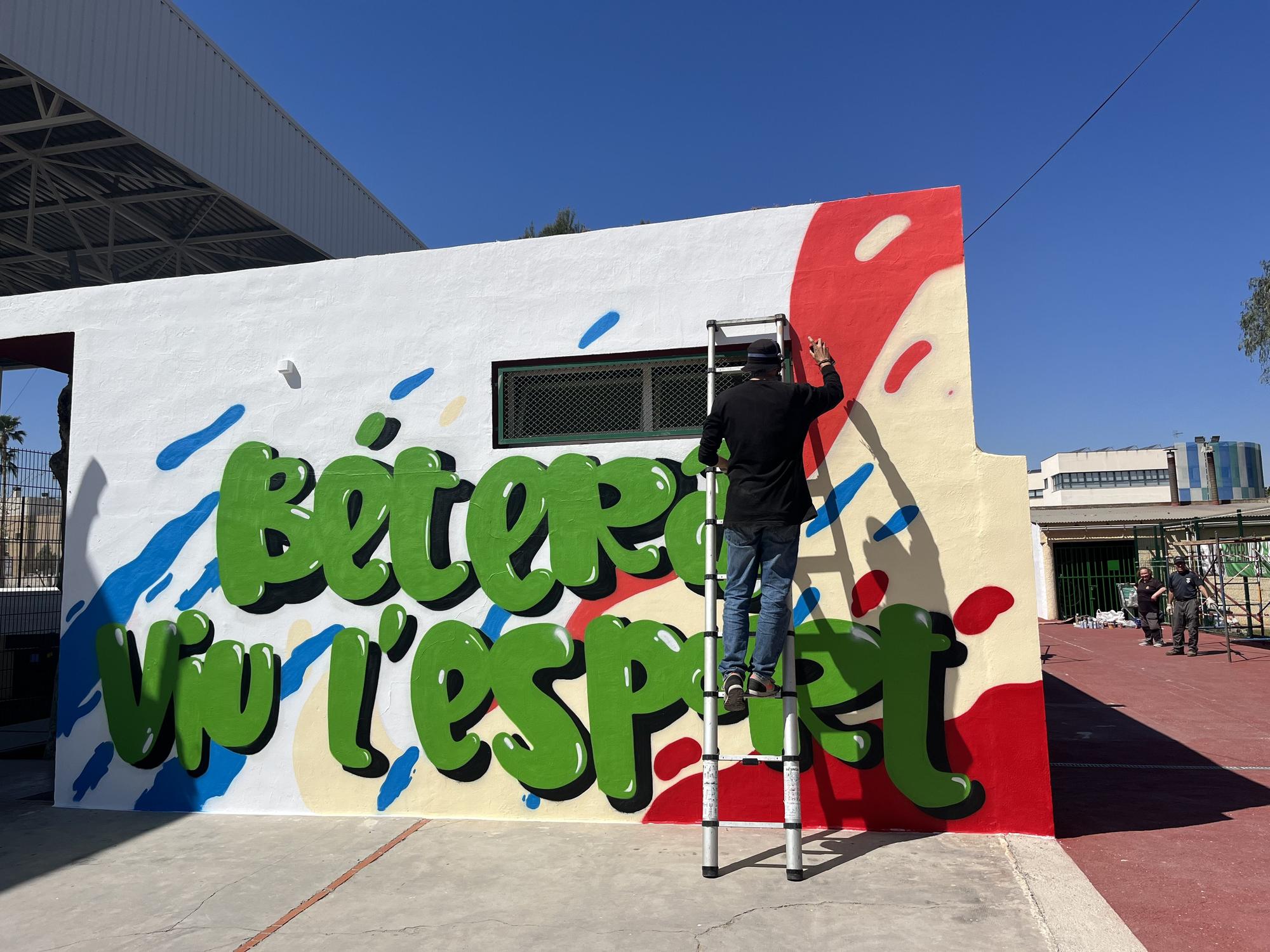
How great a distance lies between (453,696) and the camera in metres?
5.45

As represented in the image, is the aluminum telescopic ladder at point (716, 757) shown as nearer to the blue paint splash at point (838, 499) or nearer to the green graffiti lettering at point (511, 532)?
the blue paint splash at point (838, 499)

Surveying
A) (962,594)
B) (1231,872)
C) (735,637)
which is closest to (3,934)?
(735,637)

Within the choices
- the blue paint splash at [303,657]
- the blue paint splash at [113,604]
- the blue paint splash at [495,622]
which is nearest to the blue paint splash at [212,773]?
the blue paint splash at [303,657]

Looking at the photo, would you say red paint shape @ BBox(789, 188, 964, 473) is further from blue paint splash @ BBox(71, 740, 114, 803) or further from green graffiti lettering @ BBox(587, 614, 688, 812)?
blue paint splash @ BBox(71, 740, 114, 803)

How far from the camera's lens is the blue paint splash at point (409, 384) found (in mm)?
5812

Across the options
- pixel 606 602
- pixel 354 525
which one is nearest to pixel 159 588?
pixel 354 525

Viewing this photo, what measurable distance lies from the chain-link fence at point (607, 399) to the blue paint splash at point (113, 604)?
2.39 meters

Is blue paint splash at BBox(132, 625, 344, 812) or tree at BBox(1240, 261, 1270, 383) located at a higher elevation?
tree at BBox(1240, 261, 1270, 383)

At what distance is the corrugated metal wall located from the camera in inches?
452

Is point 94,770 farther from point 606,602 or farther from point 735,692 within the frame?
point 735,692

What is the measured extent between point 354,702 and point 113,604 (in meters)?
2.15

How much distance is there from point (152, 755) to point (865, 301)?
590 cm

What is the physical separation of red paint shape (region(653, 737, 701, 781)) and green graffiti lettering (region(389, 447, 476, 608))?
166cm

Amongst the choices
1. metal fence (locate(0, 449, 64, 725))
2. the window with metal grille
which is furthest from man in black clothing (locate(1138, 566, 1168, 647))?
metal fence (locate(0, 449, 64, 725))
